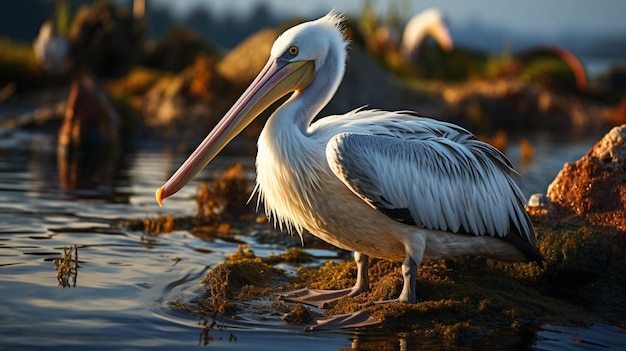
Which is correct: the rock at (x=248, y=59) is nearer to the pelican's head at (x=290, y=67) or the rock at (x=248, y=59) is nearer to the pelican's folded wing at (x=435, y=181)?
the pelican's head at (x=290, y=67)

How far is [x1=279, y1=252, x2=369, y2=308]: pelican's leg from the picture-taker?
5.93 metres

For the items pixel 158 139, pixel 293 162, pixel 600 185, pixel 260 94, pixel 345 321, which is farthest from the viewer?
pixel 158 139

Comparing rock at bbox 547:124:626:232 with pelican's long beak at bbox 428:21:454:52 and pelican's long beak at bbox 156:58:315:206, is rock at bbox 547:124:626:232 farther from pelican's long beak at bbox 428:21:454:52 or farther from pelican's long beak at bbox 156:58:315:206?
pelican's long beak at bbox 428:21:454:52

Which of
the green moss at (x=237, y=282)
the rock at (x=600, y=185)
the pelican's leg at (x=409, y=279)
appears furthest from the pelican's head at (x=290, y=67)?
the rock at (x=600, y=185)

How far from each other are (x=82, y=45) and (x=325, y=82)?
63.6ft

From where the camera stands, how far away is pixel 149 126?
1784 centimetres

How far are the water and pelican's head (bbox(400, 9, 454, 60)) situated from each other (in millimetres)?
20388

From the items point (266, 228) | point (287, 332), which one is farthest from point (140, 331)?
point (266, 228)

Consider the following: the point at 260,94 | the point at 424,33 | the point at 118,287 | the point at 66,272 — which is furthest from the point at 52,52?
the point at 260,94

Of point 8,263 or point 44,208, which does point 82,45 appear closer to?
point 44,208

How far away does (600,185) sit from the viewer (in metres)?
6.93

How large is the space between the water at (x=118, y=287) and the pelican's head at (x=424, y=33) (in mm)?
20388

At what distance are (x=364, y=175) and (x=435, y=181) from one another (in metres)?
0.65

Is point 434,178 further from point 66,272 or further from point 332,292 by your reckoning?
point 66,272
